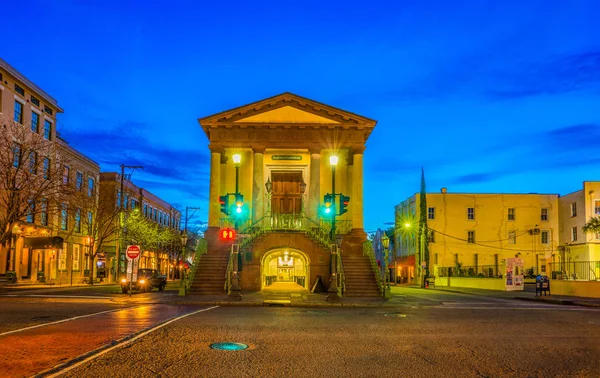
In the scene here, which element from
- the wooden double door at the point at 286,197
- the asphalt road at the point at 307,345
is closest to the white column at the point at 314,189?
the wooden double door at the point at 286,197

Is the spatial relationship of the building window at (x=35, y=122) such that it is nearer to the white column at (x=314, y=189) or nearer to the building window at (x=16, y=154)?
the building window at (x=16, y=154)

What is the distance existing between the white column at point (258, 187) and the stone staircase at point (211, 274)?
3.91 meters

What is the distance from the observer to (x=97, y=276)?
185 ft

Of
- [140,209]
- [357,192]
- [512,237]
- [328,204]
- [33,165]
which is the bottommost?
[512,237]

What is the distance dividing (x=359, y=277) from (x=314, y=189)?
6684 mm

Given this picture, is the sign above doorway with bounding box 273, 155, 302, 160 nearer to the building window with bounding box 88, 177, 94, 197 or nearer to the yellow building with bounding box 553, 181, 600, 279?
the building window with bounding box 88, 177, 94, 197

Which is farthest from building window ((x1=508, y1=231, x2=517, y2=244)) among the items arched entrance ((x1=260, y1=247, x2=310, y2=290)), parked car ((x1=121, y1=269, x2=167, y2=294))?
parked car ((x1=121, y1=269, x2=167, y2=294))

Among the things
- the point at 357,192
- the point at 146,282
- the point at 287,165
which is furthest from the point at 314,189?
the point at 146,282

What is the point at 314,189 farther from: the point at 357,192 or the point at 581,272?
the point at 581,272

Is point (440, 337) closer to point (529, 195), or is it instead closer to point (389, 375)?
point (389, 375)

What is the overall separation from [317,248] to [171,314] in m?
14.0

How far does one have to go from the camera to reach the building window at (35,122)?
145 ft

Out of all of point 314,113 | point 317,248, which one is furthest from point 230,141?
point 317,248

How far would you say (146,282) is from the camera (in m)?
36.0
